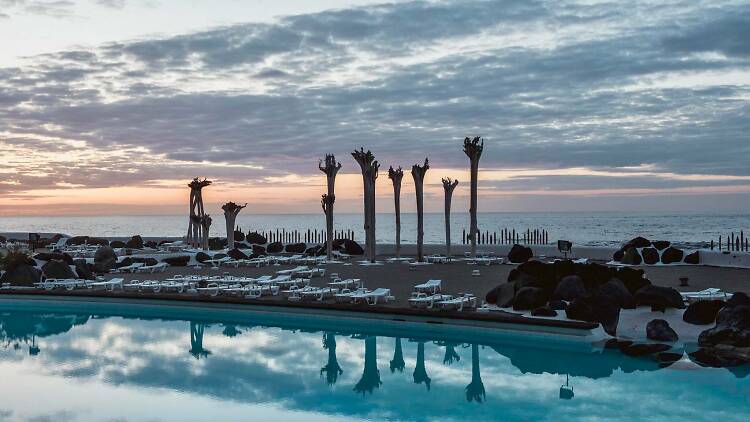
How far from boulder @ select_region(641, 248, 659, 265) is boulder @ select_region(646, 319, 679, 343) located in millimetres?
12524

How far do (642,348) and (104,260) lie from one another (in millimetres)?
21350

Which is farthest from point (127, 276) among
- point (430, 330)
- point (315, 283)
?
point (430, 330)

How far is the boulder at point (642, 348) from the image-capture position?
549 inches

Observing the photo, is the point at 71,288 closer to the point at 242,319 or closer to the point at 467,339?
the point at 242,319

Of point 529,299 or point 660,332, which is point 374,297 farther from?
point 660,332

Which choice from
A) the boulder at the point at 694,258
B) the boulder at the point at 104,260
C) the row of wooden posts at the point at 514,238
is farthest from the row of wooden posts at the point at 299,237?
the boulder at the point at 694,258

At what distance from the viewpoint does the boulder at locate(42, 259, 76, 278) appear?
79.2 feet

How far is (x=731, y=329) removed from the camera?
13891 mm

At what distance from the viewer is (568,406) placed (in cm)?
1125

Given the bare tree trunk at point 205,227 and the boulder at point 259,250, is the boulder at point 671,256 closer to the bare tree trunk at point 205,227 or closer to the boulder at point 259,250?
the boulder at point 259,250

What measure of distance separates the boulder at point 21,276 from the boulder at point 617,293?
58.0 feet

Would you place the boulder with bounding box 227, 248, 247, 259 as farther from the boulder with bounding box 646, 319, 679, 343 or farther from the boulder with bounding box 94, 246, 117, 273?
the boulder with bounding box 646, 319, 679, 343

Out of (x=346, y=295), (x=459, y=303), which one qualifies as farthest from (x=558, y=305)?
(x=346, y=295)

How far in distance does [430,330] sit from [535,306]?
2.43 meters
